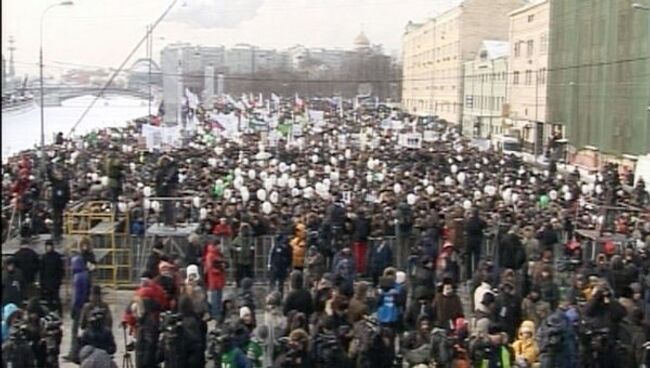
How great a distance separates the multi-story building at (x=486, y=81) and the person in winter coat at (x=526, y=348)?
85.7 ft

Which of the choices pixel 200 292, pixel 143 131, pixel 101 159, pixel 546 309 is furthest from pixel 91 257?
pixel 143 131

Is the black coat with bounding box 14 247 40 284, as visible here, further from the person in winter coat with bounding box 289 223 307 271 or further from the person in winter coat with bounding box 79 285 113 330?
the person in winter coat with bounding box 289 223 307 271

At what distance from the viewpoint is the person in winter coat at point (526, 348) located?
21.4 ft

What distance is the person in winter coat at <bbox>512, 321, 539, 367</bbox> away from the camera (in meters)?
6.51

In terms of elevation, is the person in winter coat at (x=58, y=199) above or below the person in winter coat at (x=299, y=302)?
above

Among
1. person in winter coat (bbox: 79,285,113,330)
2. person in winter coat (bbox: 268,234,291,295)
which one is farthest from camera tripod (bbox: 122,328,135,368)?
person in winter coat (bbox: 268,234,291,295)

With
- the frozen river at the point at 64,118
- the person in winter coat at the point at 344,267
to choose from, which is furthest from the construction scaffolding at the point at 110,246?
the person in winter coat at the point at 344,267

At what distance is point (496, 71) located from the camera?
35.6 meters

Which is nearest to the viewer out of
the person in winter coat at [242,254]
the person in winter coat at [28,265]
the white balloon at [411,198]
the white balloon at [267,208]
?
the person in winter coat at [28,265]

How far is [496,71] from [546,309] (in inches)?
1149

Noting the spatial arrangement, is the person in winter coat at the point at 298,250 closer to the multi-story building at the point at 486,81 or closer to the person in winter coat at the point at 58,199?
the person in winter coat at the point at 58,199

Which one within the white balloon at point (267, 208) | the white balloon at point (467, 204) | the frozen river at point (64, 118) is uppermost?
the frozen river at point (64, 118)

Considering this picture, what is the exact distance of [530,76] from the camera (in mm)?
31625

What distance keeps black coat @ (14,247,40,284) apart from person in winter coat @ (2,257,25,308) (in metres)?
0.35
